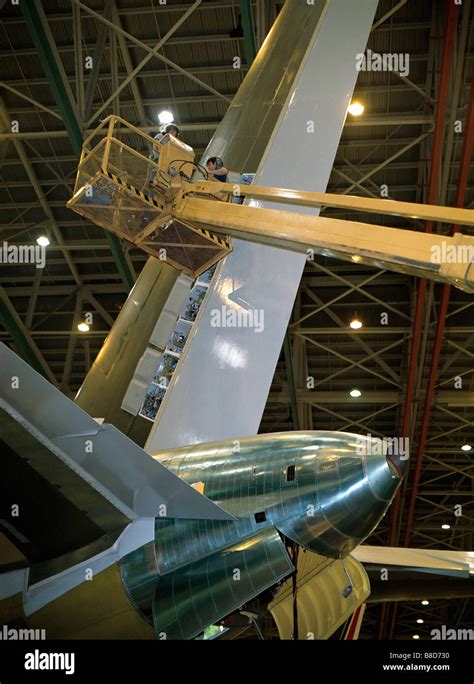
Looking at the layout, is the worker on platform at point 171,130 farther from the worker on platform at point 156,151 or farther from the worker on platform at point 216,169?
the worker on platform at point 216,169

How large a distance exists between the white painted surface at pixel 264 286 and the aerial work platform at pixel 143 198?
47cm

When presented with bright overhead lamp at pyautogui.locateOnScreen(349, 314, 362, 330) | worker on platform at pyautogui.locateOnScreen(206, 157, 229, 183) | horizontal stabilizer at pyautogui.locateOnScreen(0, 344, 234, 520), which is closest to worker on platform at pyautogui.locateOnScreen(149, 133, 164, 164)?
worker on platform at pyautogui.locateOnScreen(206, 157, 229, 183)

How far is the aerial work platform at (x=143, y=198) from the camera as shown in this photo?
9.12 m

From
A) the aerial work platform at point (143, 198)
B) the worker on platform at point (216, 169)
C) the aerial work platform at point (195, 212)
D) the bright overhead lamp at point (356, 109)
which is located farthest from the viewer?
the bright overhead lamp at point (356, 109)

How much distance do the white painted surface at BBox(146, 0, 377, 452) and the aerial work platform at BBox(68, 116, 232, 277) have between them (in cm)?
47

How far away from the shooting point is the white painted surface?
319 inches

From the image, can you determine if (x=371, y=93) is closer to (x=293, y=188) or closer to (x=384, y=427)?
(x=293, y=188)

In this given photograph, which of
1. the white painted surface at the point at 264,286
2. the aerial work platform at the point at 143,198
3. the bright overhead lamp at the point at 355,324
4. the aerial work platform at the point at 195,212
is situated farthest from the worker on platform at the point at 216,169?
the bright overhead lamp at the point at 355,324

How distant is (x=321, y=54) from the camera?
1045 centimetres

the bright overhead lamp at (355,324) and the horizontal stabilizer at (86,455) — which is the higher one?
the bright overhead lamp at (355,324)

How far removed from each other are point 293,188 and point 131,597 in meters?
6.23

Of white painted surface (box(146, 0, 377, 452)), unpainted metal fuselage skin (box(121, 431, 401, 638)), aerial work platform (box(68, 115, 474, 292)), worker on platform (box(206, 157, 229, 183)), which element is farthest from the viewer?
worker on platform (box(206, 157, 229, 183))

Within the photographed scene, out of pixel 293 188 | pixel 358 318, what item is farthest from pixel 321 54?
pixel 358 318

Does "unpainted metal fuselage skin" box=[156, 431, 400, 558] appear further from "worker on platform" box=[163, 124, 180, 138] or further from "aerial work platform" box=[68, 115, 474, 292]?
"worker on platform" box=[163, 124, 180, 138]
